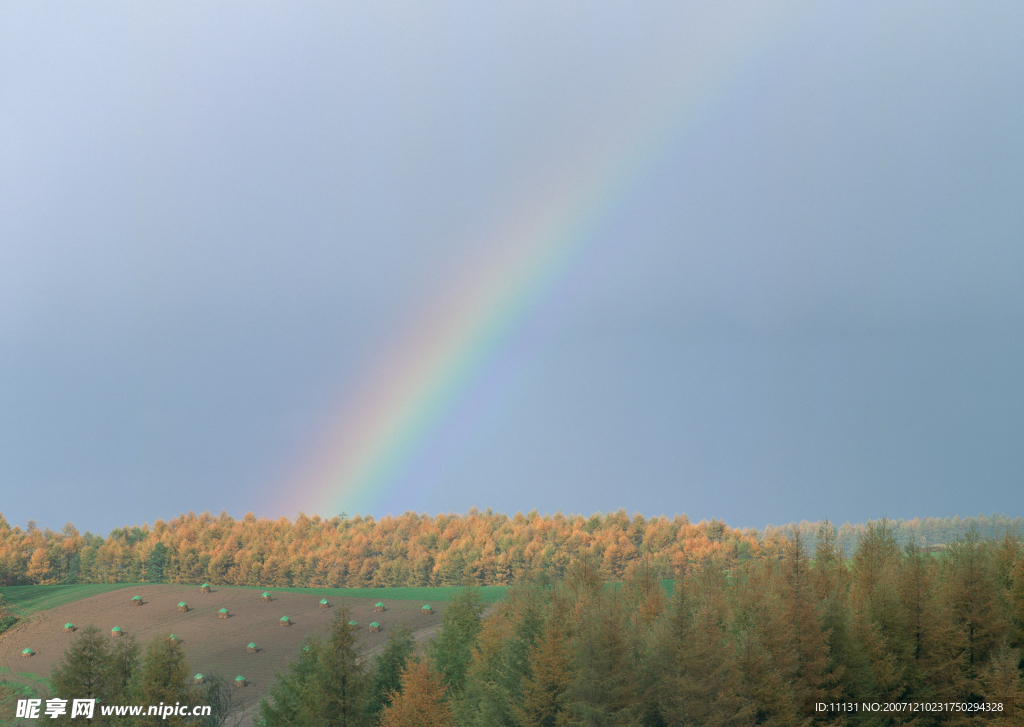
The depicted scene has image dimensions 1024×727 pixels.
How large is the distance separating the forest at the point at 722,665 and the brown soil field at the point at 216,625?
3193cm

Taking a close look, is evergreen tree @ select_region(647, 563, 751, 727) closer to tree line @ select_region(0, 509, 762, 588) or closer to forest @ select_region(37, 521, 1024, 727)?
forest @ select_region(37, 521, 1024, 727)

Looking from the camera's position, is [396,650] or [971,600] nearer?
[971,600]

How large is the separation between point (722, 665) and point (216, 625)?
249 ft

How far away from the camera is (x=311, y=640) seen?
49.8m

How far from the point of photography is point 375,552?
183 meters

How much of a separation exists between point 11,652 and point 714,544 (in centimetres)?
12328

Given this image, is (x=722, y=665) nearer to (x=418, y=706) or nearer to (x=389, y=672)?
(x=418, y=706)

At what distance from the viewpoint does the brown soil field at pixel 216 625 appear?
83.4m

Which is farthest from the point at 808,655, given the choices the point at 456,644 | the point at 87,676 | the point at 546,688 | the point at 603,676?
the point at 87,676

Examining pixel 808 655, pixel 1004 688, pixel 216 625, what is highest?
pixel 216 625

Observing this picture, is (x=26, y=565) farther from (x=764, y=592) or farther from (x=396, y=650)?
(x=764, y=592)

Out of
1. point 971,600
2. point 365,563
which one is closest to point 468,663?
point 971,600

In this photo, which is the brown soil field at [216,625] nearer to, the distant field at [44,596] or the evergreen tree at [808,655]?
the distant field at [44,596]

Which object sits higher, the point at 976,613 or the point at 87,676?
the point at 976,613
